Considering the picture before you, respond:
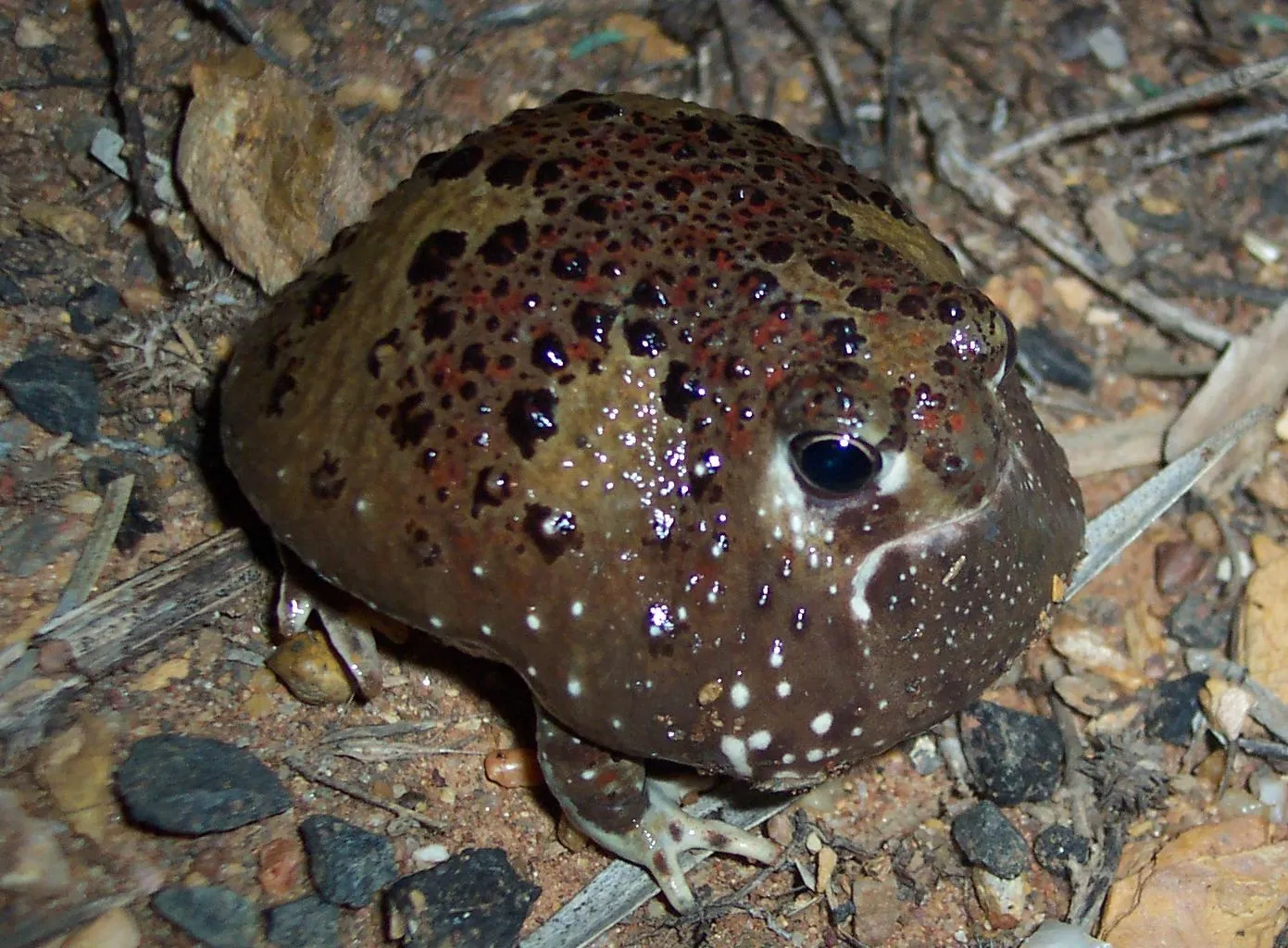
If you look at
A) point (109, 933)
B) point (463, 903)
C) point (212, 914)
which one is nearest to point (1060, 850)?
point (463, 903)

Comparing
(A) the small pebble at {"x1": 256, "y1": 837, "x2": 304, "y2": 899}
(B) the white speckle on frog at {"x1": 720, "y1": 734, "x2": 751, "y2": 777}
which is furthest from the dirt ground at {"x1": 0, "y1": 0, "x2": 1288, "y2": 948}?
(B) the white speckle on frog at {"x1": 720, "y1": 734, "x2": 751, "y2": 777}

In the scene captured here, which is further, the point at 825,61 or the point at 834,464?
the point at 825,61

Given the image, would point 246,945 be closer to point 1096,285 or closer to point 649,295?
point 649,295

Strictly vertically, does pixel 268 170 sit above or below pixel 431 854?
above

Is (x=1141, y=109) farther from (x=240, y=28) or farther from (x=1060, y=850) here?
(x=240, y=28)

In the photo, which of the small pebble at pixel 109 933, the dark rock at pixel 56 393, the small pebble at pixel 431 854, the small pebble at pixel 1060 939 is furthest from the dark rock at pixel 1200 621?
the dark rock at pixel 56 393

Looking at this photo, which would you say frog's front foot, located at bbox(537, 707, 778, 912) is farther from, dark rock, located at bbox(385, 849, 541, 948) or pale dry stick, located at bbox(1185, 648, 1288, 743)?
pale dry stick, located at bbox(1185, 648, 1288, 743)
